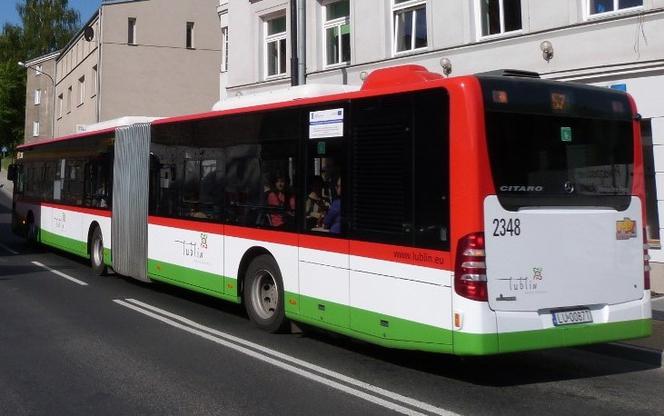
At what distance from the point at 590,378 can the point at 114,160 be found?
9.48m

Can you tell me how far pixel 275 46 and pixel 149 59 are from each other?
19929mm

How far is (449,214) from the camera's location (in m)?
6.02

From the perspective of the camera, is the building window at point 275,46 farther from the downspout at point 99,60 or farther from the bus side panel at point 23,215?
the downspout at point 99,60

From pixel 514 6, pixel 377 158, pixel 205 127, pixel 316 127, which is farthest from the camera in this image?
pixel 514 6

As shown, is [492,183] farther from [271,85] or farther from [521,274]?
[271,85]

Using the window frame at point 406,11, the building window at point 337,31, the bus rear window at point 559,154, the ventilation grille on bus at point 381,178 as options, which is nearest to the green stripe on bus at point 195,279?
the ventilation grille on bus at point 381,178

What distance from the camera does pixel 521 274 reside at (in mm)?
6035


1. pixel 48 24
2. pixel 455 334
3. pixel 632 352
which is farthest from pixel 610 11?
pixel 48 24

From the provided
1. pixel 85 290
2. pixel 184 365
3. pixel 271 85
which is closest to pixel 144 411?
pixel 184 365

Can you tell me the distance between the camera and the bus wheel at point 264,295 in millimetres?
8429

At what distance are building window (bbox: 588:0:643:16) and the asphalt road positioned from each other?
701 cm

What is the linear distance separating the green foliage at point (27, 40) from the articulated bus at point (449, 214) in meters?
60.7

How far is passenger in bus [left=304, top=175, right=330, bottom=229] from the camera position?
298 inches

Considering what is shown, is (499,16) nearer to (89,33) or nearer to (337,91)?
(337,91)
